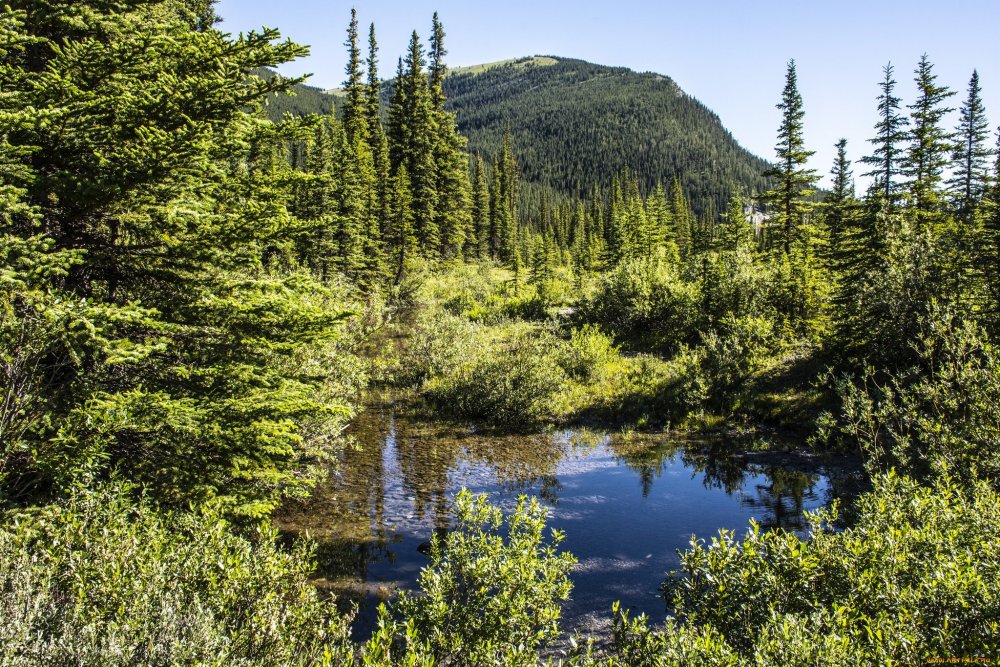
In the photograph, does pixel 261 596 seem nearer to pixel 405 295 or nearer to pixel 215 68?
pixel 215 68

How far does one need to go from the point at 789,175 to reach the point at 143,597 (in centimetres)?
3561

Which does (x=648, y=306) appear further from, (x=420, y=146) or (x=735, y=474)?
(x=420, y=146)

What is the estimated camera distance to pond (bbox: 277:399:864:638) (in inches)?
412

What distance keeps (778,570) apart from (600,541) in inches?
269

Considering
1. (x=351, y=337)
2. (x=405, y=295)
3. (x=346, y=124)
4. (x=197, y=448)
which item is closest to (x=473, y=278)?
(x=405, y=295)

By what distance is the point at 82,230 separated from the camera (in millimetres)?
8422

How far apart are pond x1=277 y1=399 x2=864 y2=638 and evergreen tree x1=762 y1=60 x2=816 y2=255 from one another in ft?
65.2

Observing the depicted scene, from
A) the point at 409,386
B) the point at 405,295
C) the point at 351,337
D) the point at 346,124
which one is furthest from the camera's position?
the point at 346,124

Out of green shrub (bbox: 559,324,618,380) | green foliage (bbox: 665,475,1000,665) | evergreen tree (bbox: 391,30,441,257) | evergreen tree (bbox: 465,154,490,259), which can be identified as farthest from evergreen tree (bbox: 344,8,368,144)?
green foliage (bbox: 665,475,1000,665)

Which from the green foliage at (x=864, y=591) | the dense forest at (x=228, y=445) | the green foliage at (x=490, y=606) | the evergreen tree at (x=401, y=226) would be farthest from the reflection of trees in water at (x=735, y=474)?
the evergreen tree at (x=401, y=226)

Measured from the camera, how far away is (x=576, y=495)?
14.4 meters

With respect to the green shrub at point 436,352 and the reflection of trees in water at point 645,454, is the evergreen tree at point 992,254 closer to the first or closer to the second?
the reflection of trees in water at point 645,454

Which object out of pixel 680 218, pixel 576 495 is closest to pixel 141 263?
pixel 576 495

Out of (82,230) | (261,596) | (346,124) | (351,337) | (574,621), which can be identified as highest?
(346,124)
